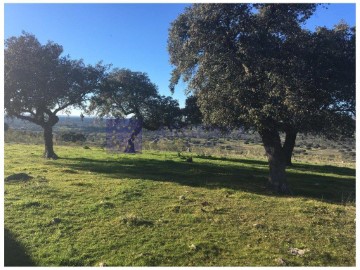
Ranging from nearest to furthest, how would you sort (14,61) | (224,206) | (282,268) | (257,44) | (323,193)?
(282,268) → (224,206) → (257,44) → (323,193) → (14,61)

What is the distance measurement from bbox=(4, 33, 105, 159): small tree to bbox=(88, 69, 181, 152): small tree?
18.8ft

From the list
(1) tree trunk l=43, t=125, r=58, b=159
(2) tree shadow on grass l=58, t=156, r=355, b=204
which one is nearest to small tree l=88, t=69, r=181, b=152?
(1) tree trunk l=43, t=125, r=58, b=159

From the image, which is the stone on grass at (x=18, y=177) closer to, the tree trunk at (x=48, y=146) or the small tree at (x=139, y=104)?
the tree trunk at (x=48, y=146)

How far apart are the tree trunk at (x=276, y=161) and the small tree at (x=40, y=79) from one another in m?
16.5

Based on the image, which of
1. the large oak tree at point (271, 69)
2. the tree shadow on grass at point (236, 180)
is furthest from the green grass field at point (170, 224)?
the large oak tree at point (271, 69)

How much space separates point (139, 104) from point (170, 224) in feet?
85.1

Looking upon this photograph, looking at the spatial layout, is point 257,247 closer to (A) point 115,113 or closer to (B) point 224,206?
(B) point 224,206

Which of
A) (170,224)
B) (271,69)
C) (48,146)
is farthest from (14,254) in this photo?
(48,146)

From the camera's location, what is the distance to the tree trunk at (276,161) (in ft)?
51.7

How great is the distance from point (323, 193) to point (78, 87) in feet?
64.6

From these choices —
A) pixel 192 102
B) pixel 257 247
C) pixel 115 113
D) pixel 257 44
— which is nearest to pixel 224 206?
pixel 257 247

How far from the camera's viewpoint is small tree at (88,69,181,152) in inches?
1347

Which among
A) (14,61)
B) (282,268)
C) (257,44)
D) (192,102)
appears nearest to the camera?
(282,268)

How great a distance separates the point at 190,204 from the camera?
41.1 feet
